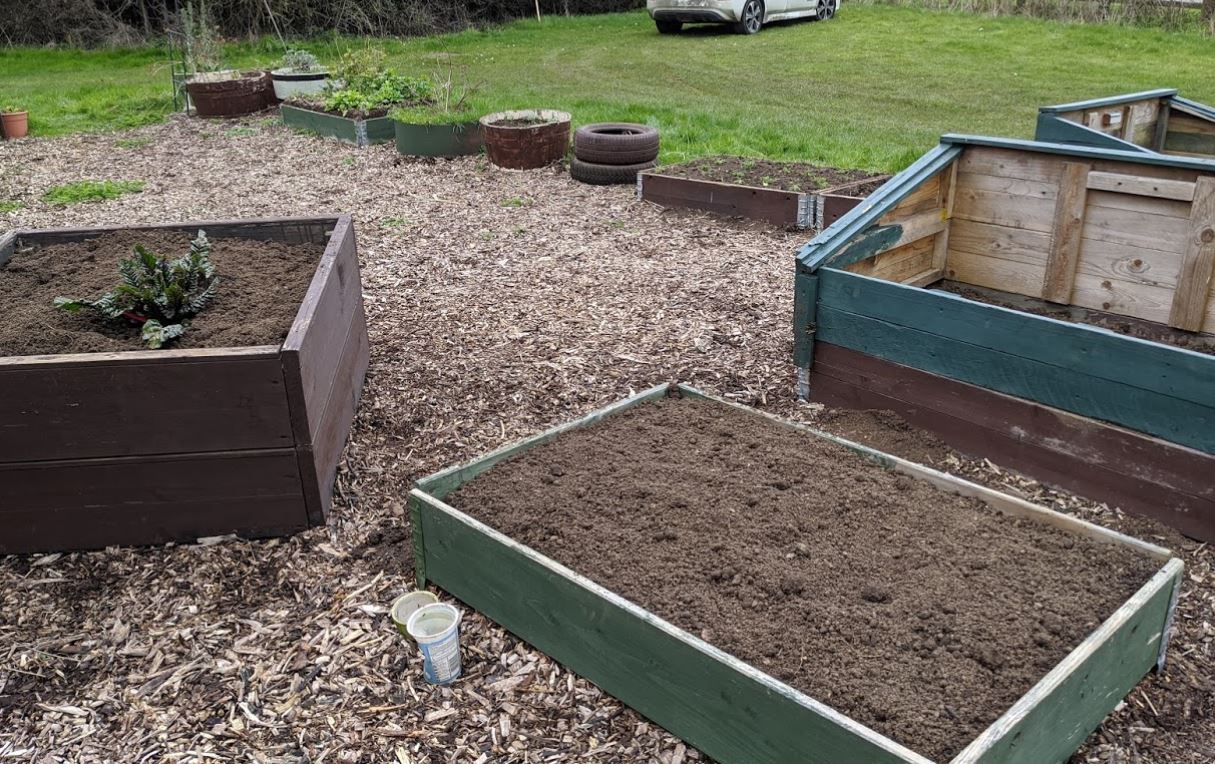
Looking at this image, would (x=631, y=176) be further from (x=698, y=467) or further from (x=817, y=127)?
(x=698, y=467)

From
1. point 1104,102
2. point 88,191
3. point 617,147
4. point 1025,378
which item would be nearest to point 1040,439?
point 1025,378

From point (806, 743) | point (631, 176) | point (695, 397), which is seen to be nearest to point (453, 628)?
point (806, 743)

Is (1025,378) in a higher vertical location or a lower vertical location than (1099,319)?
higher

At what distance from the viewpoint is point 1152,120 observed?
22.2 feet

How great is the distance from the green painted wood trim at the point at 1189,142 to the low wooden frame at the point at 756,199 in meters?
1.93

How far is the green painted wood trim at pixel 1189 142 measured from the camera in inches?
267

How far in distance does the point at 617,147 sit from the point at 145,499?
597cm

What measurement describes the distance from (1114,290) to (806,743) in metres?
3.52

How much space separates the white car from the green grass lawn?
0.32 m

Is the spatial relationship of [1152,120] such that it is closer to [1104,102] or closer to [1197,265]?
[1104,102]

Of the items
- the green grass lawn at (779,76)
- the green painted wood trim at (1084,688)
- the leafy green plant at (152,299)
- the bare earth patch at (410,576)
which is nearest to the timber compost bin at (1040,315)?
the bare earth patch at (410,576)

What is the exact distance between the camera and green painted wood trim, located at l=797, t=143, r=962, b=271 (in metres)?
4.39

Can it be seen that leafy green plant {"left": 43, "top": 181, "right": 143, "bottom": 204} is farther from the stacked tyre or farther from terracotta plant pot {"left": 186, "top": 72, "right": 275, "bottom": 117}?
the stacked tyre

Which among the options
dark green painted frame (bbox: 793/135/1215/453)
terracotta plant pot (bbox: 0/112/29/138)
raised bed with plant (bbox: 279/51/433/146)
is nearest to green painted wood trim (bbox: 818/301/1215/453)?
dark green painted frame (bbox: 793/135/1215/453)
